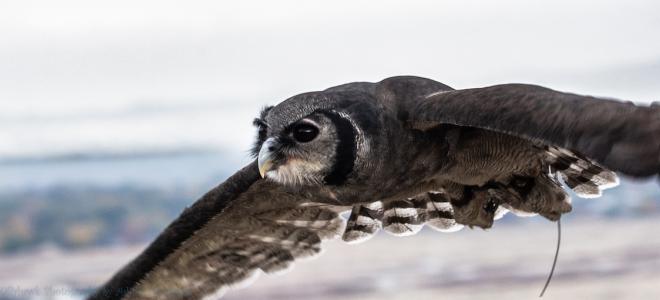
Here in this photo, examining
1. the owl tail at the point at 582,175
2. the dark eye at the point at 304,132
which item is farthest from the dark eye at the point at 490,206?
the dark eye at the point at 304,132

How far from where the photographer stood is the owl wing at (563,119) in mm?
3279

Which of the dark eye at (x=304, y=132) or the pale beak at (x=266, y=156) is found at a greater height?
the dark eye at (x=304, y=132)

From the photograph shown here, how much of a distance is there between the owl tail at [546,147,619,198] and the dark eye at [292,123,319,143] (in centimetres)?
119

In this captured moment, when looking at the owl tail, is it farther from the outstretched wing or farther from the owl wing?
the outstretched wing

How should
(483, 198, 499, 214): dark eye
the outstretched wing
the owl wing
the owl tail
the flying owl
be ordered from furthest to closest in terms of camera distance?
the outstretched wing, (483, 198, 499, 214): dark eye, the owl tail, the flying owl, the owl wing

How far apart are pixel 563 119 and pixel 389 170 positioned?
3.47ft

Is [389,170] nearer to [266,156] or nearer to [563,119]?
[266,156]

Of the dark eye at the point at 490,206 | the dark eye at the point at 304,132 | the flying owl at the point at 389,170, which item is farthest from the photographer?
the dark eye at the point at 490,206

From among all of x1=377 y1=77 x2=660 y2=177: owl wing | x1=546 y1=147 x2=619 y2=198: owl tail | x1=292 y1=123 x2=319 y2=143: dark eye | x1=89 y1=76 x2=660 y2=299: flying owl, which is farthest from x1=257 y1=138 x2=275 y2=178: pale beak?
x1=546 y1=147 x2=619 y2=198: owl tail

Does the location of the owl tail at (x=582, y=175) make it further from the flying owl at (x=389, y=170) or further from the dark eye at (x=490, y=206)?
the dark eye at (x=490, y=206)

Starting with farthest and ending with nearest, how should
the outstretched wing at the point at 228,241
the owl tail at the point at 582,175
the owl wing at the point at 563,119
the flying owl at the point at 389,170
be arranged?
the outstretched wing at the point at 228,241
the owl tail at the point at 582,175
the flying owl at the point at 389,170
the owl wing at the point at 563,119

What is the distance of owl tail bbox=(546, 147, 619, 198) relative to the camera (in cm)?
485

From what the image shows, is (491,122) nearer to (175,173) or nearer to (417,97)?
(417,97)

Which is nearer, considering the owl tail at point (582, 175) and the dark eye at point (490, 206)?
the owl tail at point (582, 175)
